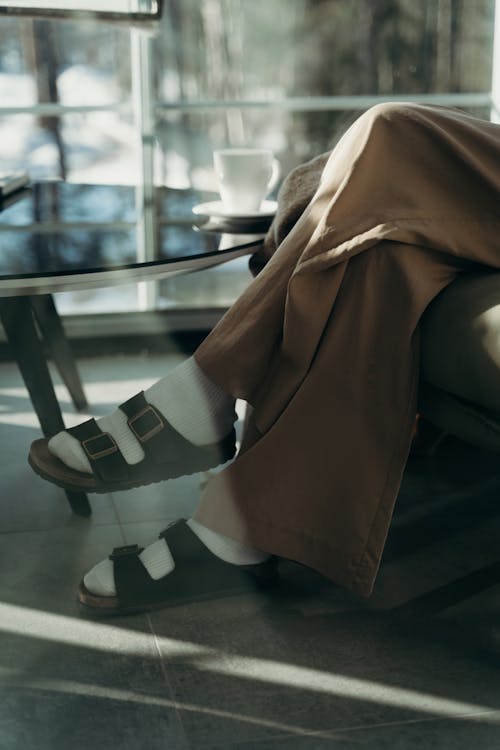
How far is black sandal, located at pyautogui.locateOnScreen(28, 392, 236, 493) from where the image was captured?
125 cm

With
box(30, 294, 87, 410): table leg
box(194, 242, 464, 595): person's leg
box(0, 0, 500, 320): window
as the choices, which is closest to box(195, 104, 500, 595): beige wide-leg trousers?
box(194, 242, 464, 595): person's leg

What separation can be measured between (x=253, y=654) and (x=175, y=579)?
0.52 feet

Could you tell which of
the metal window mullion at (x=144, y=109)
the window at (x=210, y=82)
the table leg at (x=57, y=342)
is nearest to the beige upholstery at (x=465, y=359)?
the table leg at (x=57, y=342)

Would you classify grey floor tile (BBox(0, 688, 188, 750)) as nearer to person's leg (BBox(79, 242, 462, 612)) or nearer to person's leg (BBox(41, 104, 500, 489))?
person's leg (BBox(79, 242, 462, 612))

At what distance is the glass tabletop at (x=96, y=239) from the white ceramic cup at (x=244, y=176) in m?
0.07

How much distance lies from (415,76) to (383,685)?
2.31 m

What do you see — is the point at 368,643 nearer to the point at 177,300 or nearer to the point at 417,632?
the point at 417,632

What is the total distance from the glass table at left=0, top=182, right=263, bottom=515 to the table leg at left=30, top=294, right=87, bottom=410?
1 cm

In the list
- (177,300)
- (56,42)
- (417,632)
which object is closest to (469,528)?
(417,632)

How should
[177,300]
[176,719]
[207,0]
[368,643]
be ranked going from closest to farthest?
[176,719], [368,643], [177,300], [207,0]

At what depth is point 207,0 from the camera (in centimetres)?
288

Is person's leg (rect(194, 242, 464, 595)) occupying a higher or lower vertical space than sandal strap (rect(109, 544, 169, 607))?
higher

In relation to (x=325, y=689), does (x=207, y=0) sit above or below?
above

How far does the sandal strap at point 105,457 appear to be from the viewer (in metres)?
1.25
